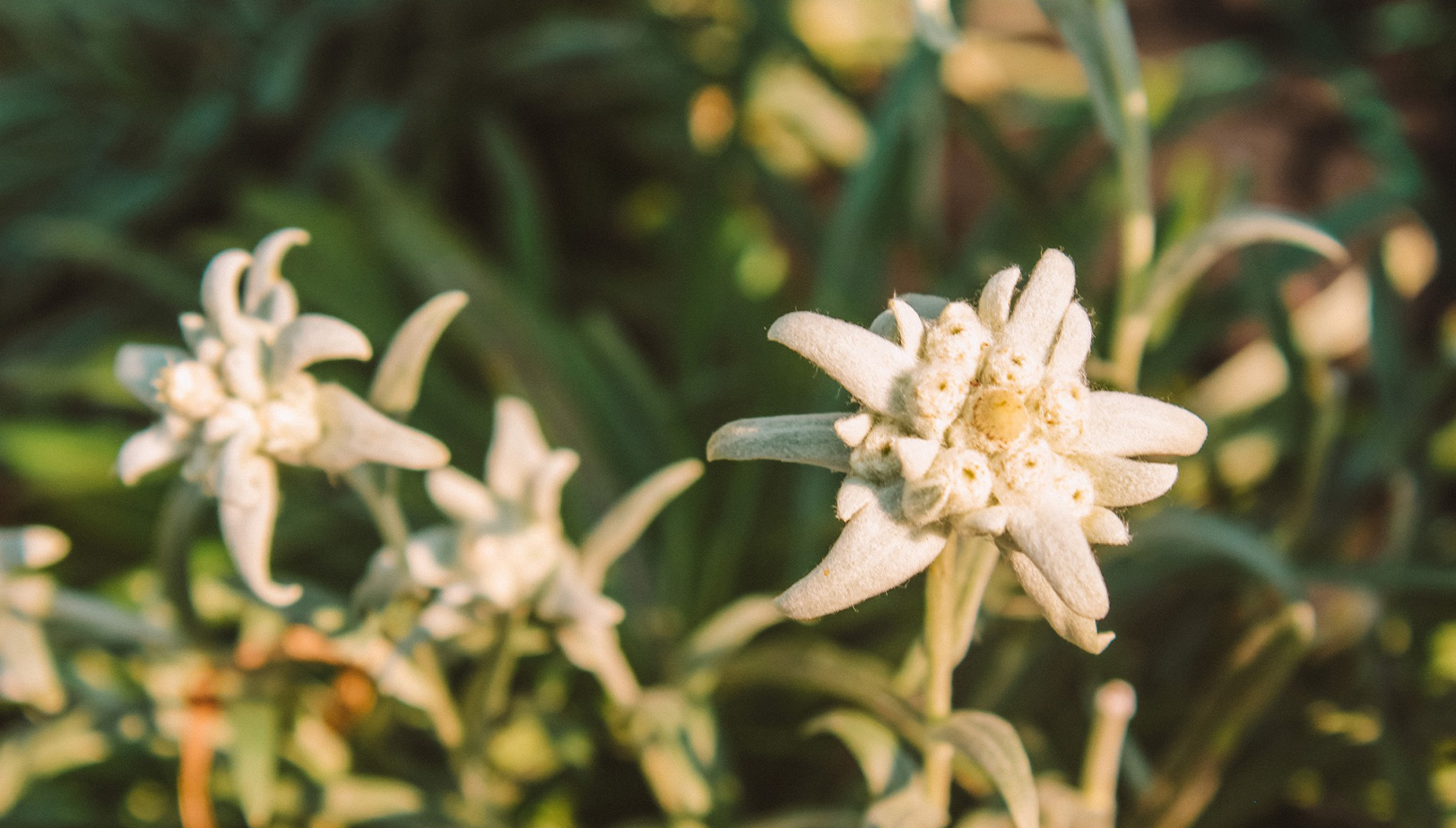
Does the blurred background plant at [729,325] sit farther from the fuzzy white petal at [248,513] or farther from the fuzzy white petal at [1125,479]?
the fuzzy white petal at [1125,479]

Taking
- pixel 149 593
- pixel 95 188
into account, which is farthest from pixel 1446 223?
pixel 95 188

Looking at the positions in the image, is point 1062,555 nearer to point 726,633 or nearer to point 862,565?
point 862,565

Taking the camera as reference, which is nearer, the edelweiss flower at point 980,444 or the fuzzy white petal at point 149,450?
the edelweiss flower at point 980,444

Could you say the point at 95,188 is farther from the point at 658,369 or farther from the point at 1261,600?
the point at 1261,600

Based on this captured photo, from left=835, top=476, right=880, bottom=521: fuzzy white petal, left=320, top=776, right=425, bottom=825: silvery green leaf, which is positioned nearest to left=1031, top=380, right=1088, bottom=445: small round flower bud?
left=835, top=476, right=880, bottom=521: fuzzy white petal

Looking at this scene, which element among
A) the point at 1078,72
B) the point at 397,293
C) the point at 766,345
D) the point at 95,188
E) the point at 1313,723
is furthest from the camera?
the point at 1078,72

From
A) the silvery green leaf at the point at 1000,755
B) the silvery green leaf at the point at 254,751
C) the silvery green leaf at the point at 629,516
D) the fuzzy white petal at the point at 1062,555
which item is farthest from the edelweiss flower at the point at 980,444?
the silvery green leaf at the point at 254,751

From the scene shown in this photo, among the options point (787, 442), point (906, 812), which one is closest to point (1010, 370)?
point (787, 442)
